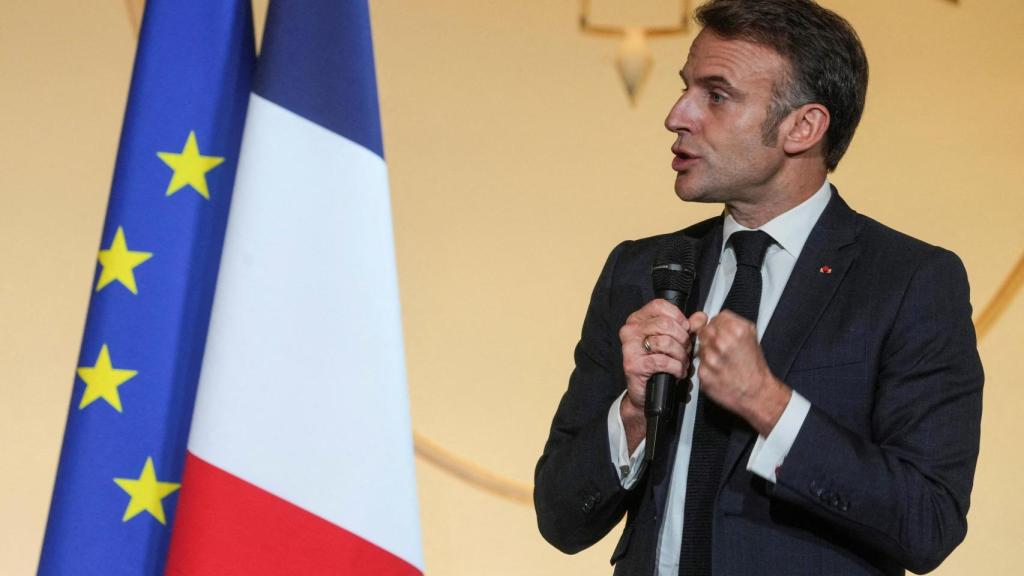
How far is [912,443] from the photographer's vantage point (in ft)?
4.71

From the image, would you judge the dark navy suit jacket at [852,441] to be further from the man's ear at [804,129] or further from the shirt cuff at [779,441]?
the man's ear at [804,129]

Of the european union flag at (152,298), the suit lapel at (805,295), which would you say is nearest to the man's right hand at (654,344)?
the suit lapel at (805,295)

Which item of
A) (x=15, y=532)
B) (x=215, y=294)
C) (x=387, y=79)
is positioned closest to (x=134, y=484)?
(x=215, y=294)

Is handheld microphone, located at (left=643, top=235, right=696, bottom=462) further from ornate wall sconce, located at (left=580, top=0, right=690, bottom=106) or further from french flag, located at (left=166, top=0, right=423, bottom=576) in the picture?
ornate wall sconce, located at (left=580, top=0, right=690, bottom=106)

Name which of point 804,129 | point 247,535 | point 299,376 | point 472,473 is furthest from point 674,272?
point 472,473

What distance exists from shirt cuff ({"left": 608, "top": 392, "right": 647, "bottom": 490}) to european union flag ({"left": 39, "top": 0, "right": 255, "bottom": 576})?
1.82 feet

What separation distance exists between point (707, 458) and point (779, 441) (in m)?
0.12

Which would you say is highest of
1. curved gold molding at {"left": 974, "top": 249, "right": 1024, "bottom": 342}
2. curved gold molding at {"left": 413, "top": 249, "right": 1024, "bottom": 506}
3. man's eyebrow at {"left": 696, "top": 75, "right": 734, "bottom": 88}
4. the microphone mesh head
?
man's eyebrow at {"left": 696, "top": 75, "right": 734, "bottom": 88}

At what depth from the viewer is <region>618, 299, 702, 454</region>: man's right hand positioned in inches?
55.0

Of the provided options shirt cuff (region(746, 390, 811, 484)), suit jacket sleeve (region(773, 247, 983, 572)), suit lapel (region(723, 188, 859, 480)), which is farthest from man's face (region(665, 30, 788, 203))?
shirt cuff (region(746, 390, 811, 484))

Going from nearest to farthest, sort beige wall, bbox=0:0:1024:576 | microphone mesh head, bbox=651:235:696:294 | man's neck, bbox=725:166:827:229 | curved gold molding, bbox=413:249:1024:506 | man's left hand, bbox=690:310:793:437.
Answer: man's left hand, bbox=690:310:793:437 → microphone mesh head, bbox=651:235:696:294 → man's neck, bbox=725:166:827:229 → beige wall, bbox=0:0:1024:576 → curved gold molding, bbox=413:249:1024:506

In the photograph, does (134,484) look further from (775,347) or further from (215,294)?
(775,347)

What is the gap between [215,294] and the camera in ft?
5.08

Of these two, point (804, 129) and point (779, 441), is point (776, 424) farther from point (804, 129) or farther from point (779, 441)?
point (804, 129)
